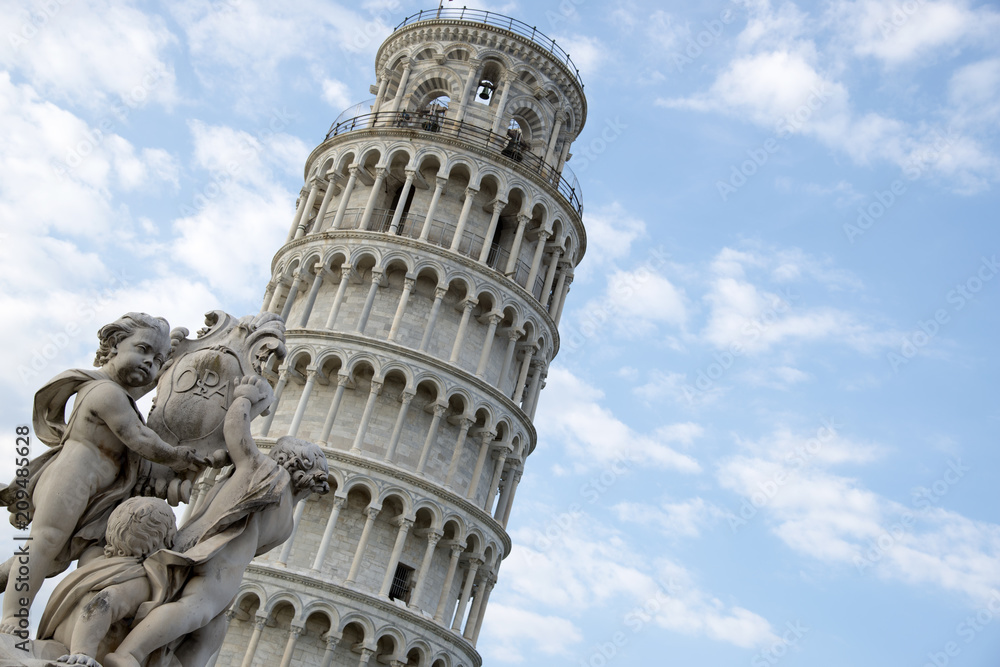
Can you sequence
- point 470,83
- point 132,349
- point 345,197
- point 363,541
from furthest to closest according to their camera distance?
point 470,83 < point 345,197 < point 363,541 < point 132,349

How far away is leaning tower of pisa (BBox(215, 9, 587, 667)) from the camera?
100 ft

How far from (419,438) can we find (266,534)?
2757 centimetres

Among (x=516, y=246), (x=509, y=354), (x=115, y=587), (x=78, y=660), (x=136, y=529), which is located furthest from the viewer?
(x=516, y=246)

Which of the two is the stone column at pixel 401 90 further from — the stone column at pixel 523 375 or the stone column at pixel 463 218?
the stone column at pixel 523 375

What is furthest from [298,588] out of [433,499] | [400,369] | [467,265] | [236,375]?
[236,375]

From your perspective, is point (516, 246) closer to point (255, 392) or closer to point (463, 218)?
point (463, 218)

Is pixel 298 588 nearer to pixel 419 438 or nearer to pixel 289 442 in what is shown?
pixel 419 438

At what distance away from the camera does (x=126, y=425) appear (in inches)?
217

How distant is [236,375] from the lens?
240 inches

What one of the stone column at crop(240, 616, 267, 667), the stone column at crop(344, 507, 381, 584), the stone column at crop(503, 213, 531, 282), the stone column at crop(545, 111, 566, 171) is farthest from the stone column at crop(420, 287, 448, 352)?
the stone column at crop(240, 616, 267, 667)

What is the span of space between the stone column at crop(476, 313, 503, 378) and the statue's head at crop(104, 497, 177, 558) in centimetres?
2870

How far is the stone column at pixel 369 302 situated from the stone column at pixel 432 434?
3497mm

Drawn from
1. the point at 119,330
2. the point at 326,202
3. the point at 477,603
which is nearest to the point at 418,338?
the point at 326,202

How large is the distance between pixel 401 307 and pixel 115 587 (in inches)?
1142
